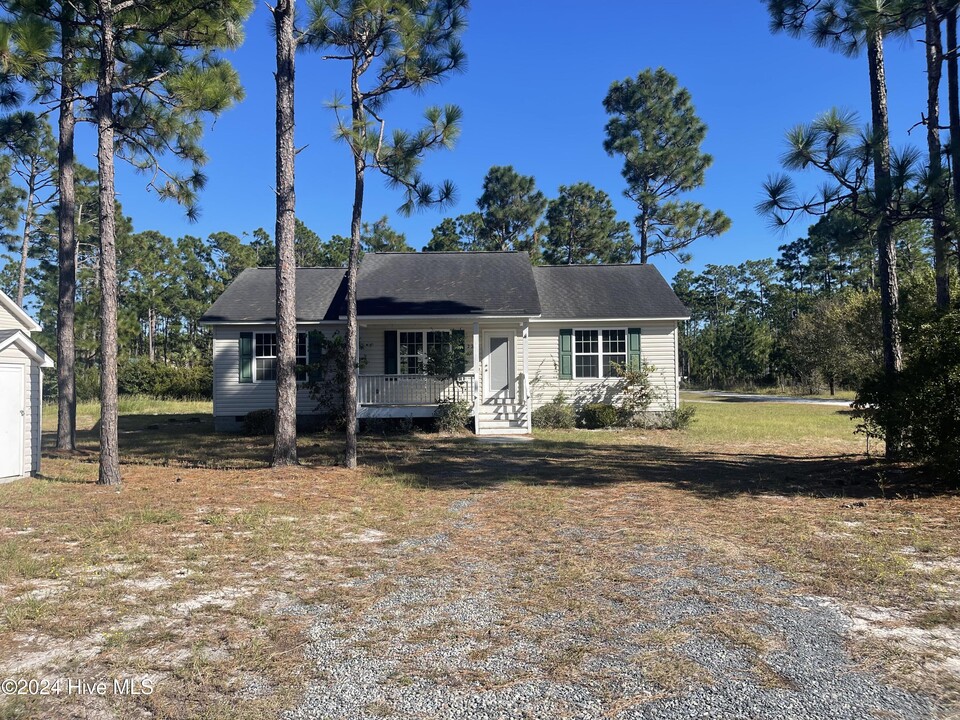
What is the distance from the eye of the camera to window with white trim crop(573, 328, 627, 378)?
17359mm

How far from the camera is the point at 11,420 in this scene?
898 centimetres

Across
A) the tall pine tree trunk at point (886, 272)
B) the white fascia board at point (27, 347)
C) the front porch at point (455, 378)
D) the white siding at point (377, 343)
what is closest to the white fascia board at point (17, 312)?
the white fascia board at point (27, 347)

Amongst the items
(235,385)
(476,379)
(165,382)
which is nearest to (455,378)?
(476,379)

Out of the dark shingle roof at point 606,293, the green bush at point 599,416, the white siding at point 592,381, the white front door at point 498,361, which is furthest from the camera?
the dark shingle roof at point 606,293

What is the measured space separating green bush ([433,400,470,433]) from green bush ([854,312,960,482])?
30.8 ft

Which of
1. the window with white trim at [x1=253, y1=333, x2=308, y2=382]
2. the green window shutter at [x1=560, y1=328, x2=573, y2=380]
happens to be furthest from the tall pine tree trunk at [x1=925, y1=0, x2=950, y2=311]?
the window with white trim at [x1=253, y1=333, x2=308, y2=382]

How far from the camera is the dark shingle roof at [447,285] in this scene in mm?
15578

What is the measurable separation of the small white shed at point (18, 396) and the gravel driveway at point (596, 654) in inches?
296

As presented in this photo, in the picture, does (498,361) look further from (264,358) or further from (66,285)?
(66,285)

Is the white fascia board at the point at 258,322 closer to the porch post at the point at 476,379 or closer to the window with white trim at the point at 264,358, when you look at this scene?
the window with white trim at the point at 264,358

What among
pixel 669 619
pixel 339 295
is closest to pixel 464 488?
pixel 669 619

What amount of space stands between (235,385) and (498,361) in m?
7.49

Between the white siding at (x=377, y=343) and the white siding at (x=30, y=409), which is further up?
the white siding at (x=377, y=343)

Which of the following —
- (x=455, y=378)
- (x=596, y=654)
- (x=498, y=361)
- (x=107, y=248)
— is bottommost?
(x=596, y=654)
